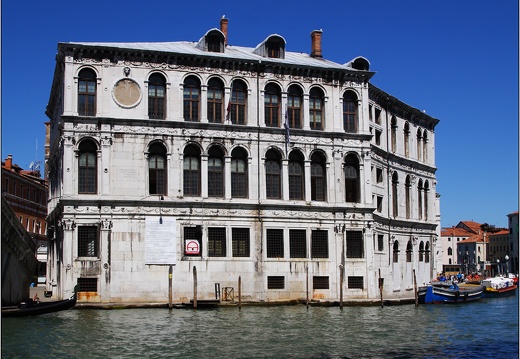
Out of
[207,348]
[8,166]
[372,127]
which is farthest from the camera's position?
[8,166]

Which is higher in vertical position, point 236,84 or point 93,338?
point 236,84

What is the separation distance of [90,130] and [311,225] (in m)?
11.9

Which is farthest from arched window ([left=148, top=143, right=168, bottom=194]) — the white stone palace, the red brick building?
the red brick building

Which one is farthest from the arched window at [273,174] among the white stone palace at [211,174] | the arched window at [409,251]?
the arched window at [409,251]

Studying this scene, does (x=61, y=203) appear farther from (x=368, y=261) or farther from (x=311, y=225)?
(x=368, y=261)

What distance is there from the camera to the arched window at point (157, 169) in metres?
36.2

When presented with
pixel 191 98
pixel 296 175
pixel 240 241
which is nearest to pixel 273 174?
pixel 296 175

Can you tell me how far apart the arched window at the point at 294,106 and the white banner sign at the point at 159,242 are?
8.47m

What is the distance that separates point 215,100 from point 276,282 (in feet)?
31.4

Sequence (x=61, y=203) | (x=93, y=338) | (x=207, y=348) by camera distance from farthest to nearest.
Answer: (x=61, y=203) → (x=93, y=338) → (x=207, y=348)

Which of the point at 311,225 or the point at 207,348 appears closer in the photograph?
the point at 207,348

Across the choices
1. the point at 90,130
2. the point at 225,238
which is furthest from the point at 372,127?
the point at 90,130

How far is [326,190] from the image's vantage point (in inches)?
1527

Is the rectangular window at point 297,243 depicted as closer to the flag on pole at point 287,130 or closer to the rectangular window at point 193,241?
the flag on pole at point 287,130
